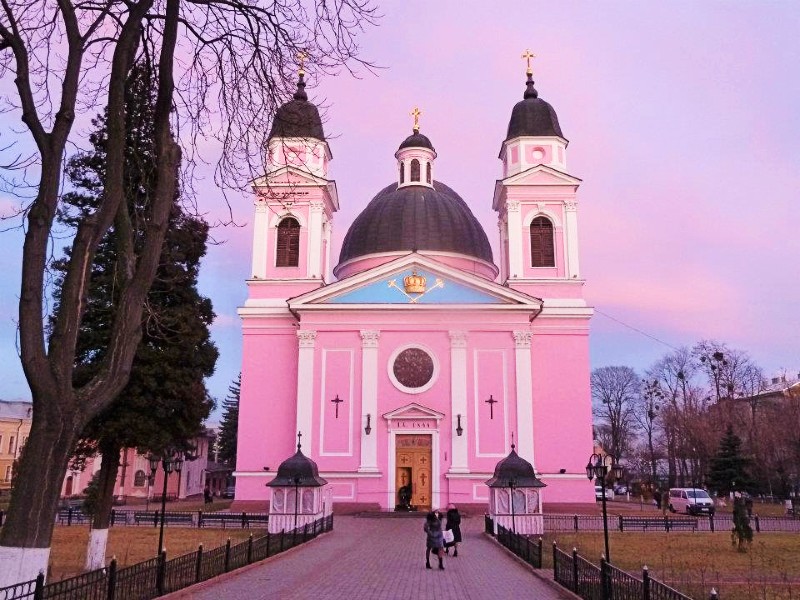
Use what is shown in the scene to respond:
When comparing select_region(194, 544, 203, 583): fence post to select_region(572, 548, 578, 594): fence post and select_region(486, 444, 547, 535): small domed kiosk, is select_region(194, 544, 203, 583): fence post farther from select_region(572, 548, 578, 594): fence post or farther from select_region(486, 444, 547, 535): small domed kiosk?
select_region(486, 444, 547, 535): small domed kiosk

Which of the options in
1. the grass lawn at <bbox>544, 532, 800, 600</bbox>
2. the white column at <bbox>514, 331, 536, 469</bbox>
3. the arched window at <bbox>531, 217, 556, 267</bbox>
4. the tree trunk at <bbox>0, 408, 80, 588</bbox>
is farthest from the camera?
the arched window at <bbox>531, 217, 556, 267</bbox>

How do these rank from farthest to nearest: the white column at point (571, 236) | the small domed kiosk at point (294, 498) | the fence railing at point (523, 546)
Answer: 1. the white column at point (571, 236)
2. the small domed kiosk at point (294, 498)
3. the fence railing at point (523, 546)

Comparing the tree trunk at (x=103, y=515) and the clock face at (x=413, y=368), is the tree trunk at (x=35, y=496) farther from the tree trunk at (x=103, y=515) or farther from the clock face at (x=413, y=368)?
the clock face at (x=413, y=368)

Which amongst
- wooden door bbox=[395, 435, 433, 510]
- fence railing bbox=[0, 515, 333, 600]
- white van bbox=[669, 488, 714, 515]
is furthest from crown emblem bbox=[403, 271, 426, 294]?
white van bbox=[669, 488, 714, 515]

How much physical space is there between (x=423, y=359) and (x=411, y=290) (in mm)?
3212

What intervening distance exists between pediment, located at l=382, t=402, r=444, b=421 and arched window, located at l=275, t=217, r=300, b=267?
9.46 metres

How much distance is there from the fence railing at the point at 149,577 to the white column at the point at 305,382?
13463mm

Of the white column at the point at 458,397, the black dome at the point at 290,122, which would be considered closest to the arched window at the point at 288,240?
the white column at the point at 458,397

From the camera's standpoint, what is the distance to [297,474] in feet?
77.2

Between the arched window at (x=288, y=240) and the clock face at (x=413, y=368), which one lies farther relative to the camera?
the arched window at (x=288, y=240)

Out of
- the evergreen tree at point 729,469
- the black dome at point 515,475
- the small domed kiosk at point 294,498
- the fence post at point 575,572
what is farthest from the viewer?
the evergreen tree at point 729,469

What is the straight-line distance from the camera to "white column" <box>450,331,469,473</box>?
3166cm

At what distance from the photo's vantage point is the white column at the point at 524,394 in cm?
3184

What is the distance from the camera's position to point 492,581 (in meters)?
14.3
